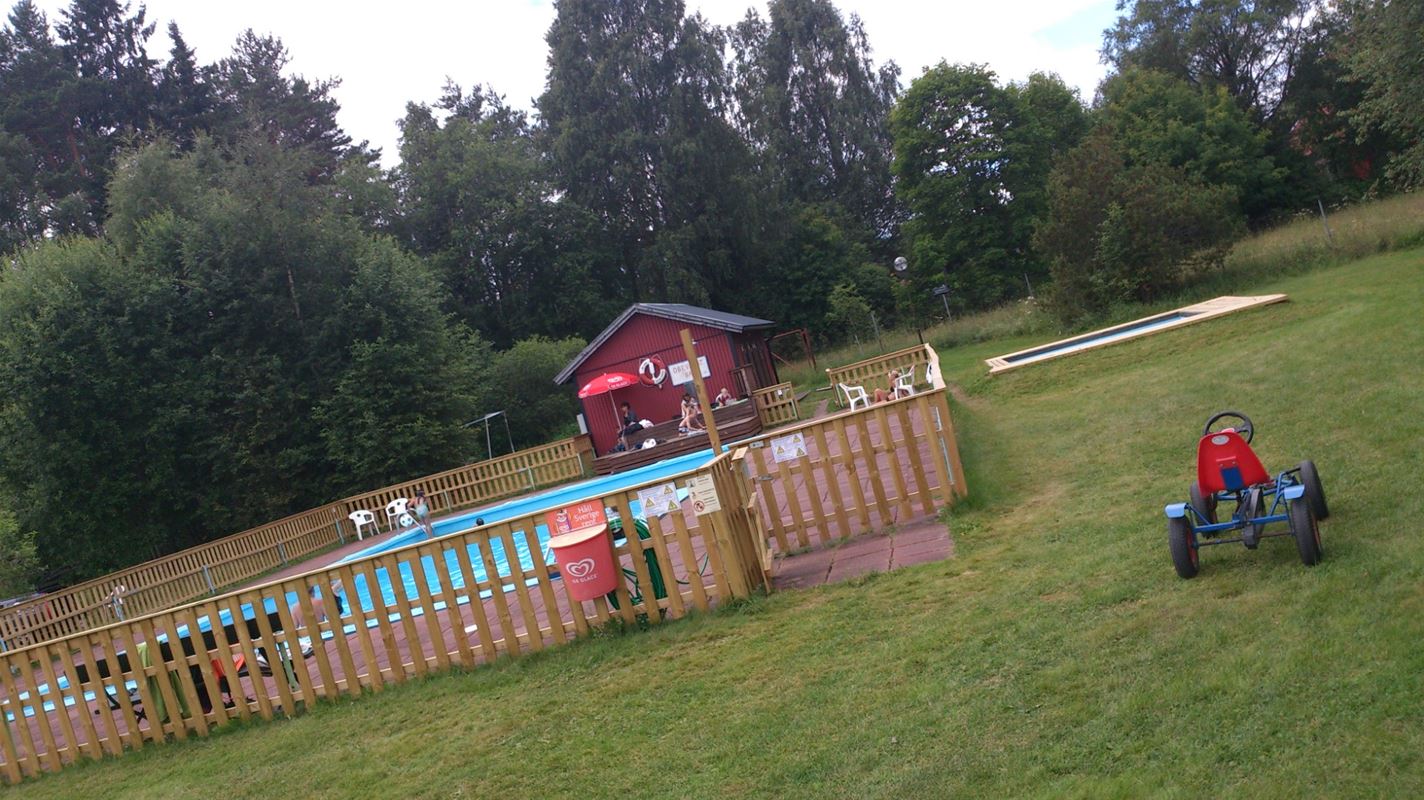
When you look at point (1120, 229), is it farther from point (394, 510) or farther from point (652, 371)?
point (394, 510)

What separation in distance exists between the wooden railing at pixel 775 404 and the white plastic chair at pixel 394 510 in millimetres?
8039

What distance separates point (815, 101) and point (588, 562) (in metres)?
46.8

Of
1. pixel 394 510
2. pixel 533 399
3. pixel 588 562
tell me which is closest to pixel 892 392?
pixel 394 510

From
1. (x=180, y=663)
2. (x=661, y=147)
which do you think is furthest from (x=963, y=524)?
(x=661, y=147)

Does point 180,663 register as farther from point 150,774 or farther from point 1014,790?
point 1014,790

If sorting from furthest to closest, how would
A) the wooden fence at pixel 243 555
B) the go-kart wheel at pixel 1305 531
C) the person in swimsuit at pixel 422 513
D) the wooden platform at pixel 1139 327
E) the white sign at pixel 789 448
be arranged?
1. the person in swimsuit at pixel 422 513
2. the wooden fence at pixel 243 555
3. the wooden platform at pixel 1139 327
4. the white sign at pixel 789 448
5. the go-kart wheel at pixel 1305 531

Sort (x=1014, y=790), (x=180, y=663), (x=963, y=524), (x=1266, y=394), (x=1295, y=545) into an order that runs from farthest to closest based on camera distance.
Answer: (x=1266, y=394) → (x=963, y=524) → (x=180, y=663) → (x=1295, y=545) → (x=1014, y=790)

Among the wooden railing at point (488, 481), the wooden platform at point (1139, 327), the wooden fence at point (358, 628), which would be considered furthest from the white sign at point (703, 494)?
the wooden railing at point (488, 481)

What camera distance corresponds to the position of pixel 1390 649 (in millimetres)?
3850

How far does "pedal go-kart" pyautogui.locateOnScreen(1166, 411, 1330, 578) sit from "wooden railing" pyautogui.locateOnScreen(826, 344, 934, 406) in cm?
1626

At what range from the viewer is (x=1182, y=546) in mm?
5207

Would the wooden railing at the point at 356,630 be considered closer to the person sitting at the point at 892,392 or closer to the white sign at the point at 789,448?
the white sign at the point at 789,448

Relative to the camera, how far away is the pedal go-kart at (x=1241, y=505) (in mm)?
4965

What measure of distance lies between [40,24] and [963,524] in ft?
143
